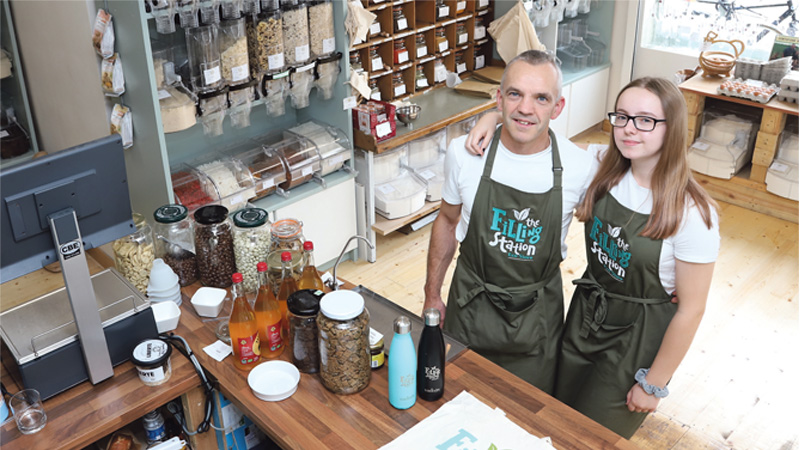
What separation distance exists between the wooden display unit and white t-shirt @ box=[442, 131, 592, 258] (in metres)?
3.09

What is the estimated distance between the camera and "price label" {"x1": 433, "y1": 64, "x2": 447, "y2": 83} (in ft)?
16.5

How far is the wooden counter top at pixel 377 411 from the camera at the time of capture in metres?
1.87

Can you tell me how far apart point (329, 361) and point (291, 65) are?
7.15ft

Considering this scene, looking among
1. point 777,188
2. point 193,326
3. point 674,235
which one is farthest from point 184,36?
point 777,188

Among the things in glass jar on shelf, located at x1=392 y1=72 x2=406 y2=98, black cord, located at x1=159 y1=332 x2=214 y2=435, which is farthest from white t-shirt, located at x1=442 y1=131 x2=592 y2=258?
glass jar on shelf, located at x1=392 y1=72 x2=406 y2=98

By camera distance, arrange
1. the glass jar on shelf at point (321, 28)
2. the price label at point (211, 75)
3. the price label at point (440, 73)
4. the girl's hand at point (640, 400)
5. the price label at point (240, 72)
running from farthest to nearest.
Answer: the price label at point (440, 73) → the glass jar on shelf at point (321, 28) → the price label at point (240, 72) → the price label at point (211, 75) → the girl's hand at point (640, 400)

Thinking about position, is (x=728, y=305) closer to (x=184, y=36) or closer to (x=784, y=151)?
(x=784, y=151)

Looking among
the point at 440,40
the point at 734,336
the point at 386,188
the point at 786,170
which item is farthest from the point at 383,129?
the point at 786,170

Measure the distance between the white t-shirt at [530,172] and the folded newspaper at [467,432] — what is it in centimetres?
75

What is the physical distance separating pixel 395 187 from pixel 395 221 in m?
0.21

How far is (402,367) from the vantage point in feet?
6.19

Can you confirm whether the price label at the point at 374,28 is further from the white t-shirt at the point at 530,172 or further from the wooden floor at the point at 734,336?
the white t-shirt at the point at 530,172

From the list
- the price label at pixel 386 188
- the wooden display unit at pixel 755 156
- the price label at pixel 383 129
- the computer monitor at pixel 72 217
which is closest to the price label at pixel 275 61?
the price label at pixel 383 129

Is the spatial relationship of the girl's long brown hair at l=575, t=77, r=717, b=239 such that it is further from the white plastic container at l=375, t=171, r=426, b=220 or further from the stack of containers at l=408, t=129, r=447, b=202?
the stack of containers at l=408, t=129, r=447, b=202
